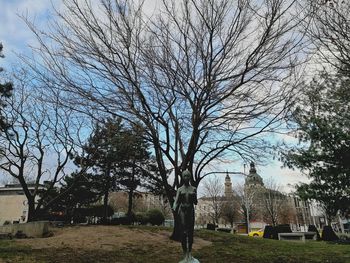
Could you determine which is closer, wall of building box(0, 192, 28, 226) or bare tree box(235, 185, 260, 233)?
wall of building box(0, 192, 28, 226)

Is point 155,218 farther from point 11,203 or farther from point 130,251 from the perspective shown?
point 11,203

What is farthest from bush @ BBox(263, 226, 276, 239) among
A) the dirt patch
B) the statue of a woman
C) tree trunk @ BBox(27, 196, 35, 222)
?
the statue of a woman

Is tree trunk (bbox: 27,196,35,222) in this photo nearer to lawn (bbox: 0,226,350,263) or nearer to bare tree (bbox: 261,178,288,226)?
lawn (bbox: 0,226,350,263)

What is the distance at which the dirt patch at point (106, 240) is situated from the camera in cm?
1254

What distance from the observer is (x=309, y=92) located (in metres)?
12.8

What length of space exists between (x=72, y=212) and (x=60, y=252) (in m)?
17.3

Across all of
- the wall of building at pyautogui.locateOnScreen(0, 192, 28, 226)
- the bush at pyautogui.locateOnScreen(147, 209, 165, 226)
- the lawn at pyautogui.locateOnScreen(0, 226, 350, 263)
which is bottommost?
the lawn at pyautogui.locateOnScreen(0, 226, 350, 263)

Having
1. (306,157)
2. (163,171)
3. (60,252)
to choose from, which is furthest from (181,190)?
(306,157)

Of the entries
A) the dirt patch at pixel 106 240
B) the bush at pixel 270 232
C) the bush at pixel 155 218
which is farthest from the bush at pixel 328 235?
the dirt patch at pixel 106 240

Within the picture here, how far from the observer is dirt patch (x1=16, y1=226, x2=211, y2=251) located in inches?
494

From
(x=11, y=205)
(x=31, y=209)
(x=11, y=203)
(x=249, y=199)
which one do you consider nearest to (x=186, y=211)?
(x=31, y=209)

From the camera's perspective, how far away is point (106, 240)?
1364 centimetres

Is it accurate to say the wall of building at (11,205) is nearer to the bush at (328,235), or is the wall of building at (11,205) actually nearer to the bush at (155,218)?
the bush at (155,218)

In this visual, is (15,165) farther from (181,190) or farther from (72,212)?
(181,190)
